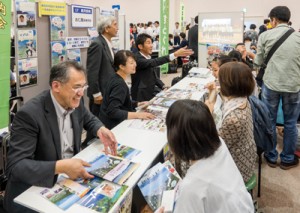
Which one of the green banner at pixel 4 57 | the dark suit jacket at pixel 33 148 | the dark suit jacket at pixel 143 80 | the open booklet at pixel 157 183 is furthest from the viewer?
the dark suit jacket at pixel 143 80

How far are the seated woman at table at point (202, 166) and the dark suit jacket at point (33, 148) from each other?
0.62 metres

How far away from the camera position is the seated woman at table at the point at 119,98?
2.26m

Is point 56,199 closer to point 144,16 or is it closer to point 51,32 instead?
point 51,32

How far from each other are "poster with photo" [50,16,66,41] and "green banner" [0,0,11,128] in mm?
904

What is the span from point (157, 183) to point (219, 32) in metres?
3.59

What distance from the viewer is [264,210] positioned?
237cm

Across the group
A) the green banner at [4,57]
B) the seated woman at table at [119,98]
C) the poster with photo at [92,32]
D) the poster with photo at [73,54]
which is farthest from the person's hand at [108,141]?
the poster with photo at [92,32]

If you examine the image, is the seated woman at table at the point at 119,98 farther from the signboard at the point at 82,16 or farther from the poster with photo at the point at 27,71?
the signboard at the point at 82,16

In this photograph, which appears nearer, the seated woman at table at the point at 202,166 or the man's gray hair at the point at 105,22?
the seated woman at table at the point at 202,166

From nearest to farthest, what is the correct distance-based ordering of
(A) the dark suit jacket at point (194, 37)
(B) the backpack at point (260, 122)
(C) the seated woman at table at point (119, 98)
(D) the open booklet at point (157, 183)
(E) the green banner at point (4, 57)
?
(D) the open booklet at point (157, 183) → (B) the backpack at point (260, 122) → (C) the seated woman at table at point (119, 98) → (E) the green banner at point (4, 57) → (A) the dark suit jacket at point (194, 37)

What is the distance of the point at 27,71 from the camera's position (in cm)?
309

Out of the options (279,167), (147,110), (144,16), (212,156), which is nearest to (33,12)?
(147,110)

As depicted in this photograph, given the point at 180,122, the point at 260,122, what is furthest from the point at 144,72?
the point at 180,122

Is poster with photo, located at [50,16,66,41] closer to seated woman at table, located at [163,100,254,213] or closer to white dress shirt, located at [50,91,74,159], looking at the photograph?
white dress shirt, located at [50,91,74,159]
